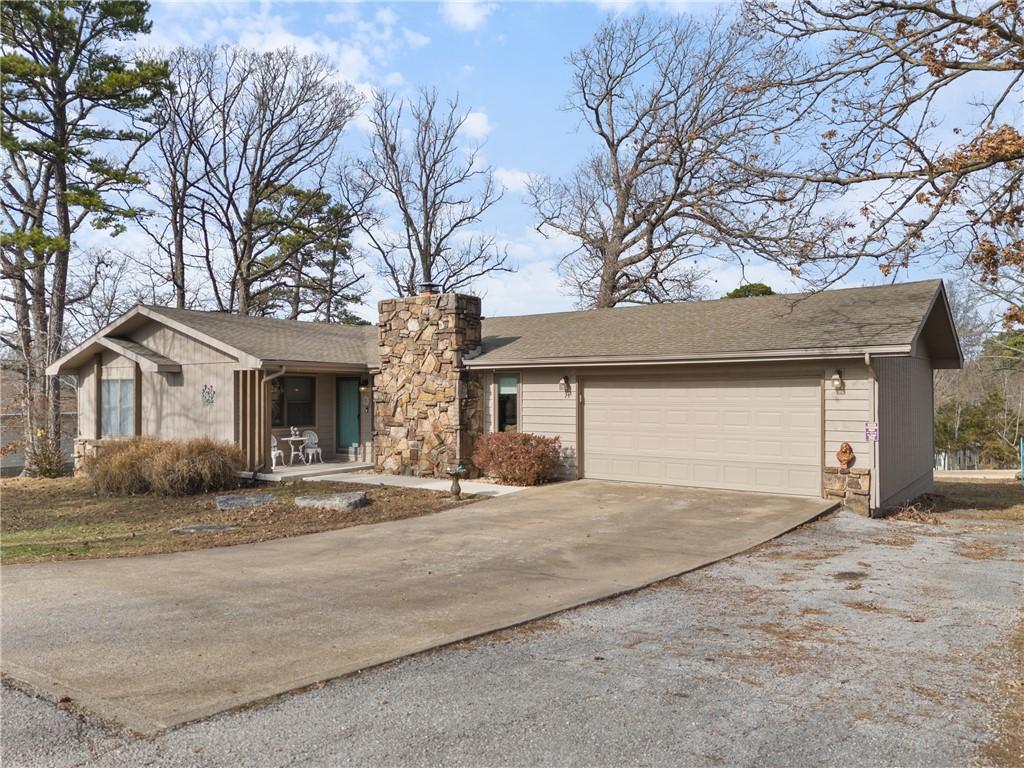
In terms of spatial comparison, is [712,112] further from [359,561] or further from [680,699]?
[680,699]

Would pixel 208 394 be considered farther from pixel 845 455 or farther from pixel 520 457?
pixel 845 455

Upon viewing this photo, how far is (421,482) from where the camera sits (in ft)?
47.8

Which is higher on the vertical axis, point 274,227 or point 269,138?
point 269,138

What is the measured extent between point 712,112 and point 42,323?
21.9 meters

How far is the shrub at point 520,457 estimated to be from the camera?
13906 mm

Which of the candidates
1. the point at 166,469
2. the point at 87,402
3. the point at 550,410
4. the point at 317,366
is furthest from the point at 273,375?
the point at 87,402

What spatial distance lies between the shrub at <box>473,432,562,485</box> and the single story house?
0.43 m

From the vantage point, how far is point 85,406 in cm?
1919

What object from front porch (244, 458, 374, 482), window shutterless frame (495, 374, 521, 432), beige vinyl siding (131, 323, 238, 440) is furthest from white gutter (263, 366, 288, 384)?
window shutterless frame (495, 374, 521, 432)

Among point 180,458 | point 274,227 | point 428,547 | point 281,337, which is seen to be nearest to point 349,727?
point 428,547

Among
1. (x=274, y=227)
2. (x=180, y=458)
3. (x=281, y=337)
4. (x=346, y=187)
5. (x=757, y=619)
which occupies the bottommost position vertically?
(x=757, y=619)

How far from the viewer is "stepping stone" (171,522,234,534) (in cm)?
1015

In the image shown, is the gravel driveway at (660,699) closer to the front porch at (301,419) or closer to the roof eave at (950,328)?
the roof eave at (950,328)

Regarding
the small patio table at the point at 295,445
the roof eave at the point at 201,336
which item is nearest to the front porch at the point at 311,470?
the small patio table at the point at 295,445
